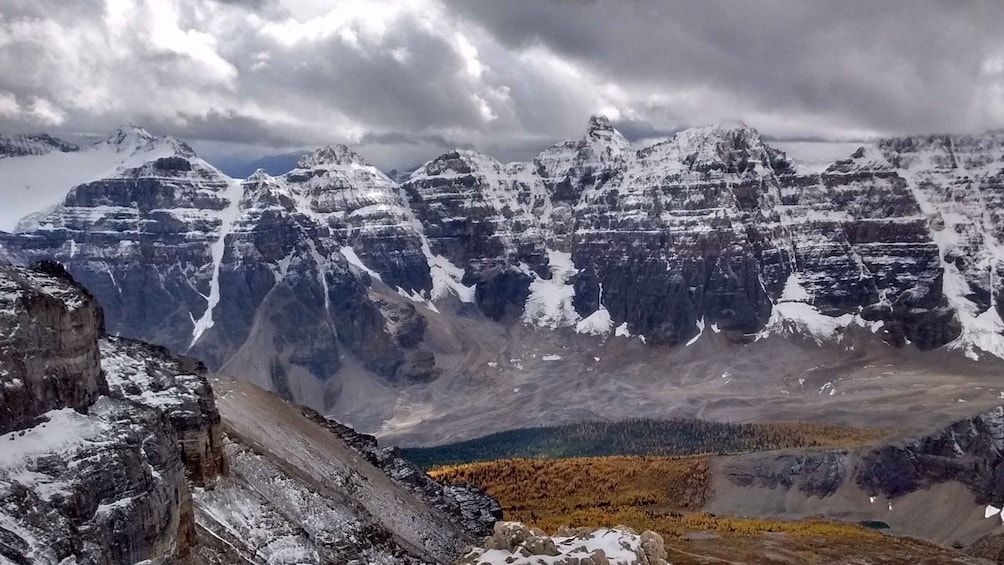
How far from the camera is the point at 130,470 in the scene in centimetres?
4300

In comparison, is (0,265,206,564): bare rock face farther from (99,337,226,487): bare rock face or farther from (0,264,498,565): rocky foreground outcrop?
(99,337,226,487): bare rock face

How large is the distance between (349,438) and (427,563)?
4583 cm

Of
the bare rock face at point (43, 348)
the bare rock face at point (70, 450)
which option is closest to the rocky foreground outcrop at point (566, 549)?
the bare rock face at point (70, 450)

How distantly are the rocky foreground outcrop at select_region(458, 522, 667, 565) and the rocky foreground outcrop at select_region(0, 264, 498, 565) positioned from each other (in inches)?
645

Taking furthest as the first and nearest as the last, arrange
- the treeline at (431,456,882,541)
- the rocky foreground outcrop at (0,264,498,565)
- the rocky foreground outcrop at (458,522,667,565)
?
1. the treeline at (431,456,882,541)
2. the rocky foreground outcrop at (0,264,498,565)
3. the rocky foreground outcrop at (458,522,667,565)

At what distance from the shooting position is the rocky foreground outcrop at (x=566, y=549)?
119ft

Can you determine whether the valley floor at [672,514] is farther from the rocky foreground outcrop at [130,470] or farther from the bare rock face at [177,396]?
the bare rock face at [177,396]

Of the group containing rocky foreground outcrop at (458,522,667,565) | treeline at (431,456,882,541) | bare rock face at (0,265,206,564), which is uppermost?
bare rock face at (0,265,206,564)

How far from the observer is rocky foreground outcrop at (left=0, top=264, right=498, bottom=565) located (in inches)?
1553

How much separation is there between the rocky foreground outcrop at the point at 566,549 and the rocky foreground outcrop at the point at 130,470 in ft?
53.7

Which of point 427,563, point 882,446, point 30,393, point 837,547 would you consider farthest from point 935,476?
point 30,393

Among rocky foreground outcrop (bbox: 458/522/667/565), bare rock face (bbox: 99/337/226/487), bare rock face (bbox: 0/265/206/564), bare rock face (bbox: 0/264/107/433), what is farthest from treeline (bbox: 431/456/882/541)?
bare rock face (bbox: 0/264/107/433)

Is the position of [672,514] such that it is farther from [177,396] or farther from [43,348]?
[43,348]

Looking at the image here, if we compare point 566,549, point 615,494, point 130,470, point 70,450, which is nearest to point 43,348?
point 70,450
